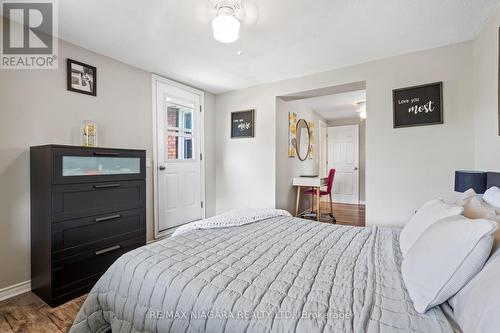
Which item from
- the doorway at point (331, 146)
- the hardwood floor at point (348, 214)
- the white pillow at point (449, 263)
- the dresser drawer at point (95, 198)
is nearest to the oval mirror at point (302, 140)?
the doorway at point (331, 146)

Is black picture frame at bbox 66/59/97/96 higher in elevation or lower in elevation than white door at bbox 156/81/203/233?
higher

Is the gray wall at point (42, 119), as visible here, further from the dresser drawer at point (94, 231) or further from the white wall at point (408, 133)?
the white wall at point (408, 133)

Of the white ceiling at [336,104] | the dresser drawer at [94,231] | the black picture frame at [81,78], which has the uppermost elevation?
the white ceiling at [336,104]

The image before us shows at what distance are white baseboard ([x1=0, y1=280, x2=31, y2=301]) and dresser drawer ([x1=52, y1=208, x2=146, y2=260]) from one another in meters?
0.59

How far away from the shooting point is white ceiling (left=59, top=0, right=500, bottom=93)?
1.82 meters

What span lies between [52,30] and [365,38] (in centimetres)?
297

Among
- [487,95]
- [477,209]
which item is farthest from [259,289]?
[487,95]

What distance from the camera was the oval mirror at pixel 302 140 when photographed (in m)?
4.42

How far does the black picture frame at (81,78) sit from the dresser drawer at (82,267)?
5.33ft

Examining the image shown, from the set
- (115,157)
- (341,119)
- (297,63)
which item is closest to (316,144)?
(341,119)

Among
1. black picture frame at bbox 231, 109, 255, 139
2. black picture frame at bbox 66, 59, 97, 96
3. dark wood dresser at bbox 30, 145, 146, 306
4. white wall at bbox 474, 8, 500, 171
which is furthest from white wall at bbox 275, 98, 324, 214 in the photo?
black picture frame at bbox 66, 59, 97, 96

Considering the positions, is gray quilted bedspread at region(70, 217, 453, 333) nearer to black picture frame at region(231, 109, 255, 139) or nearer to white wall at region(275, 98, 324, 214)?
white wall at region(275, 98, 324, 214)

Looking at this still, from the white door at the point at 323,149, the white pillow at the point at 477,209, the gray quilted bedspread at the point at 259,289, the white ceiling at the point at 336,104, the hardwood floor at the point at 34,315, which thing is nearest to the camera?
the gray quilted bedspread at the point at 259,289

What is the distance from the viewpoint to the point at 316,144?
5723mm
